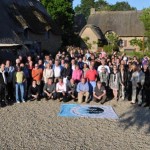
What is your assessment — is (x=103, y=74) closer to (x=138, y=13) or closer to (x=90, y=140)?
(x=90, y=140)

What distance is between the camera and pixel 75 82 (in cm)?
1756

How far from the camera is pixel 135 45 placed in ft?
187

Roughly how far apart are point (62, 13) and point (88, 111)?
33.2 metres

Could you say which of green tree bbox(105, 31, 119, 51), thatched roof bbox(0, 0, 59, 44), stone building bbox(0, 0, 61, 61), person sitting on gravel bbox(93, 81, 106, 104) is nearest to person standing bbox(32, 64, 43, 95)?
person sitting on gravel bbox(93, 81, 106, 104)

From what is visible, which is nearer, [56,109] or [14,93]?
[56,109]

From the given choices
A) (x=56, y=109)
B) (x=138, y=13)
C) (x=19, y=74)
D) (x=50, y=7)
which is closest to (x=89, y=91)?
(x=56, y=109)

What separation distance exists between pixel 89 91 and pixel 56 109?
97.7 inches

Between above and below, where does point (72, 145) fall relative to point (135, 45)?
below

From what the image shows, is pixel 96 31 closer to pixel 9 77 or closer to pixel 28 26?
pixel 28 26

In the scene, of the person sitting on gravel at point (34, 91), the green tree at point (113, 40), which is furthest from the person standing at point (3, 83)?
the green tree at point (113, 40)

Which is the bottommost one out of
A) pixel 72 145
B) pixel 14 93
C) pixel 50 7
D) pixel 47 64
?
pixel 72 145

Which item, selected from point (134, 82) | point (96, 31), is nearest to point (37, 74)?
point (134, 82)

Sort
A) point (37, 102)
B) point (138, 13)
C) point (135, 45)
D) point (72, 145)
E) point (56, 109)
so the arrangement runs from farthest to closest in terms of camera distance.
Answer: point (138, 13), point (135, 45), point (37, 102), point (56, 109), point (72, 145)

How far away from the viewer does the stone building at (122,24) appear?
194 feet
